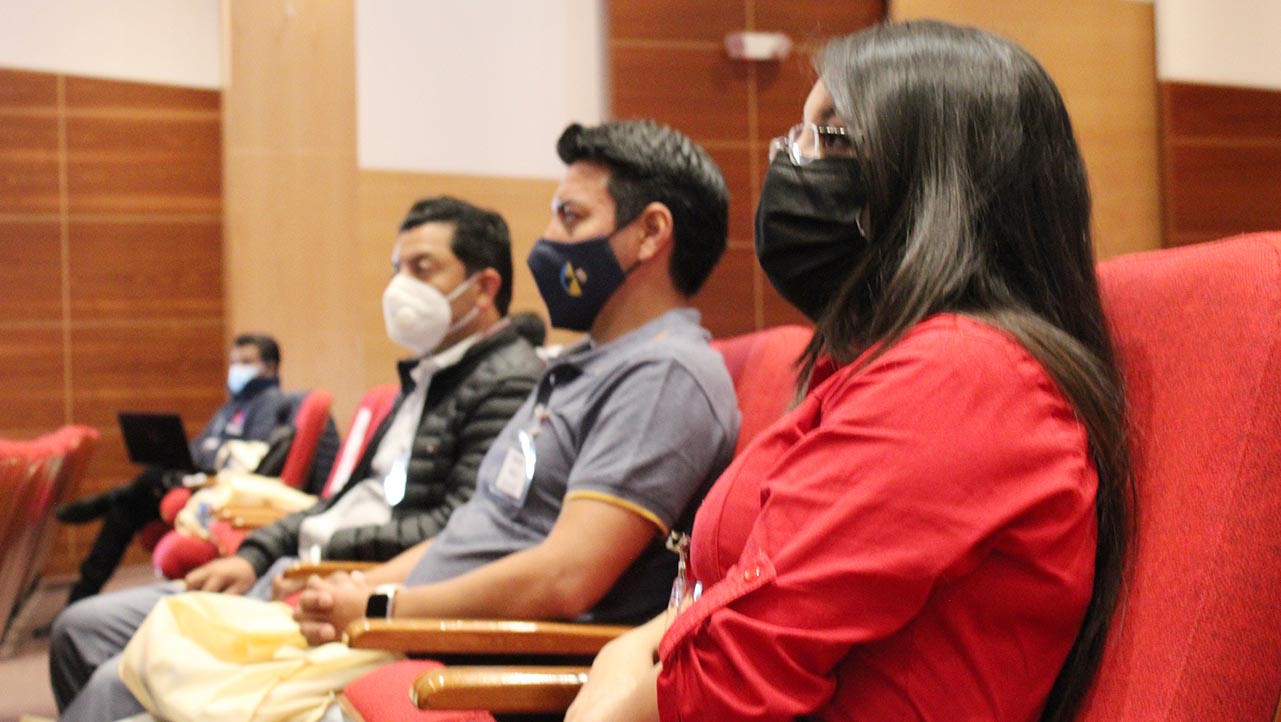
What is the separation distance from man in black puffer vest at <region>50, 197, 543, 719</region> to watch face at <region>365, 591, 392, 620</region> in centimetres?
52

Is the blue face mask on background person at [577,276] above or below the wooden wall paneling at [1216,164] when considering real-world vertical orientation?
below

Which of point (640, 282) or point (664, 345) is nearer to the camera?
point (664, 345)

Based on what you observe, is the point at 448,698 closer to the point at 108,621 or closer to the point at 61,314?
the point at 108,621

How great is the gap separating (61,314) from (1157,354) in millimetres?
6830

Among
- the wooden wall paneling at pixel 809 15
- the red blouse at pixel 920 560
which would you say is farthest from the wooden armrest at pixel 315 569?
the wooden wall paneling at pixel 809 15

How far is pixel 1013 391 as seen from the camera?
35.7 inches

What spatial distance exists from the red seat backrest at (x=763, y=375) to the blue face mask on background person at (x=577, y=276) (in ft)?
0.81

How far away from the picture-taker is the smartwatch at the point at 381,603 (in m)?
1.70

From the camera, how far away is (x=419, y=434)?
2.35 m

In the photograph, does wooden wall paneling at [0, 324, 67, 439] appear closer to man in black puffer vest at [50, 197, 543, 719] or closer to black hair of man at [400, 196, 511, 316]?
man in black puffer vest at [50, 197, 543, 719]

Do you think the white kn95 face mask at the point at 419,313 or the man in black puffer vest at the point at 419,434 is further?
the white kn95 face mask at the point at 419,313

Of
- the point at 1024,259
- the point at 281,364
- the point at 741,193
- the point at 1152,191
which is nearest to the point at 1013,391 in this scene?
the point at 1024,259

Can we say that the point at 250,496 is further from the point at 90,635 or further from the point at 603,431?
the point at 603,431

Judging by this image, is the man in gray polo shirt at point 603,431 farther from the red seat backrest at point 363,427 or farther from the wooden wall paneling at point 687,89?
the wooden wall paneling at point 687,89
